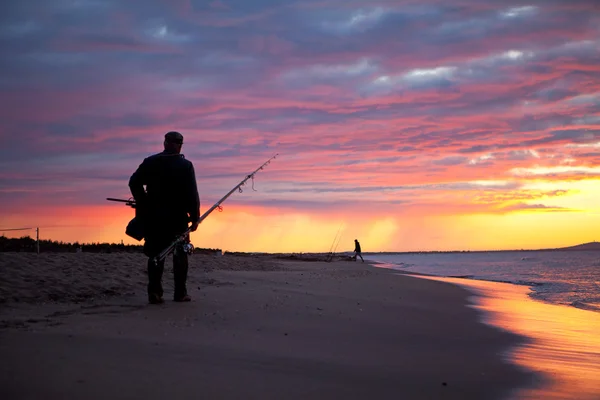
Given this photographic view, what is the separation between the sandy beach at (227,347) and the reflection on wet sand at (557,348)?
221mm

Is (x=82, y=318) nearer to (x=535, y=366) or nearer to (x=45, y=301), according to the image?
(x=45, y=301)

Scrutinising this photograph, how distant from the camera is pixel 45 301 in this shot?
21.6ft

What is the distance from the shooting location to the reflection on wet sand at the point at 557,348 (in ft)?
12.7

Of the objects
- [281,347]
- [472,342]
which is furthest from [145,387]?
[472,342]

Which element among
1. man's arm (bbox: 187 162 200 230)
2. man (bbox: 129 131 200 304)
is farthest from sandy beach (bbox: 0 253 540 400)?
man's arm (bbox: 187 162 200 230)

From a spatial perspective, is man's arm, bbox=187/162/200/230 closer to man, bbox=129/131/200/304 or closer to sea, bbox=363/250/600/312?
man, bbox=129/131/200/304

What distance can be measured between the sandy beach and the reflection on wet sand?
221 millimetres

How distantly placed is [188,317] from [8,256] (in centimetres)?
464

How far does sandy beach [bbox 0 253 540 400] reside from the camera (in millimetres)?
3273

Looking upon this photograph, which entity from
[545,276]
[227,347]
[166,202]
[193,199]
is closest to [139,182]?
[166,202]

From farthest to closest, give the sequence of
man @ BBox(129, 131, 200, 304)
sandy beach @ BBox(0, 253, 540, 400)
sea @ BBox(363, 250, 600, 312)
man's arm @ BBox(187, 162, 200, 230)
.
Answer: sea @ BBox(363, 250, 600, 312) < man's arm @ BBox(187, 162, 200, 230) < man @ BBox(129, 131, 200, 304) < sandy beach @ BBox(0, 253, 540, 400)

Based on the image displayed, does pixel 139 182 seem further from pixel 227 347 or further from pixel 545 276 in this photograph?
pixel 545 276

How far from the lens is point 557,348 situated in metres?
5.84

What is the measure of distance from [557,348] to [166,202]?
4884mm
